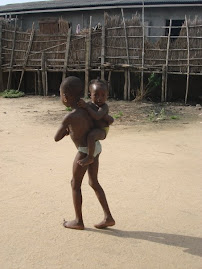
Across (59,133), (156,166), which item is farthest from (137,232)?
(156,166)

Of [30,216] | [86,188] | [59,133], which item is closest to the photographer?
[59,133]

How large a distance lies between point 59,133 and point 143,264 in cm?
120

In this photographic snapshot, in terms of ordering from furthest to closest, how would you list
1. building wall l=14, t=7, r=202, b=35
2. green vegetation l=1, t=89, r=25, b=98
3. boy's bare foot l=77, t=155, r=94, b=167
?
building wall l=14, t=7, r=202, b=35 → green vegetation l=1, t=89, r=25, b=98 → boy's bare foot l=77, t=155, r=94, b=167

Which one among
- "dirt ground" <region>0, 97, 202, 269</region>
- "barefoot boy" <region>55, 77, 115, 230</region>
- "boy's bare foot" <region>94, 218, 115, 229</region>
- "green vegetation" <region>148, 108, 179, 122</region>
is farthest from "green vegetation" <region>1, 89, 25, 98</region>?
"boy's bare foot" <region>94, 218, 115, 229</region>

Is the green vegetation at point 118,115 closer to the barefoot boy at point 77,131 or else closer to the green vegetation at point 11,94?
the green vegetation at point 11,94

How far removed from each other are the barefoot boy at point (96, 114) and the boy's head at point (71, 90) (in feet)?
0.21

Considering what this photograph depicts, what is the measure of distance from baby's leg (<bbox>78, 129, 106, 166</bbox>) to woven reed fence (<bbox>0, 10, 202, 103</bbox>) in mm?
8727

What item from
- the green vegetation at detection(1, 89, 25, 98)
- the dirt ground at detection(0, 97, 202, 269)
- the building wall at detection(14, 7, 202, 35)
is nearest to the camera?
the dirt ground at detection(0, 97, 202, 269)

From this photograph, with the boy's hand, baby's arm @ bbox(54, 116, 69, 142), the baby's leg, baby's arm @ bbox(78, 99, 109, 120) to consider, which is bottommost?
the baby's leg

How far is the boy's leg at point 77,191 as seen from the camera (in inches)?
116

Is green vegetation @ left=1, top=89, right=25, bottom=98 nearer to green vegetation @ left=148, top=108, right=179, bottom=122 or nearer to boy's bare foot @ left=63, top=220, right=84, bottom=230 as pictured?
green vegetation @ left=148, top=108, right=179, bottom=122

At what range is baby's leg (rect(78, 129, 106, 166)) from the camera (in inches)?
111

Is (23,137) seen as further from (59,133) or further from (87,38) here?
(87,38)

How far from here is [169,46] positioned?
1118 centimetres
